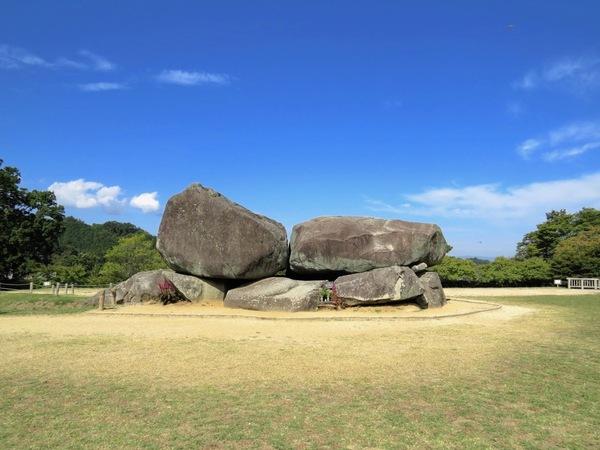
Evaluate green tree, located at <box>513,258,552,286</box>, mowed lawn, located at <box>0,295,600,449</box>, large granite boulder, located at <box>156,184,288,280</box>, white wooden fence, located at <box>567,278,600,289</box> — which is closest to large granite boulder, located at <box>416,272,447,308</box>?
mowed lawn, located at <box>0,295,600,449</box>

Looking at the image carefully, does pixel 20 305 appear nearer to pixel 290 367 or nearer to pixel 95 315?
pixel 95 315

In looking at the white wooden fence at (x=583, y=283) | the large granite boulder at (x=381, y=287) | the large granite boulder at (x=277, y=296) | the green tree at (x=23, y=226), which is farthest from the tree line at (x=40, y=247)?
the white wooden fence at (x=583, y=283)

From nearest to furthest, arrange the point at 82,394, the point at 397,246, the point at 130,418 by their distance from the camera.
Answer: the point at 130,418
the point at 82,394
the point at 397,246

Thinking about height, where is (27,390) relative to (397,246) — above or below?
below

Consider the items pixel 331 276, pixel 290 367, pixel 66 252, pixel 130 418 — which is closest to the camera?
pixel 130 418

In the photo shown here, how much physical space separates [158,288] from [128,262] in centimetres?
1622

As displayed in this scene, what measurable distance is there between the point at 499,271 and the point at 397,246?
62.0 feet

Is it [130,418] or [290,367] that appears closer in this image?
[130,418]

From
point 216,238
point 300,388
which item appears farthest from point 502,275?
point 300,388

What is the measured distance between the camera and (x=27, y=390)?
6715mm

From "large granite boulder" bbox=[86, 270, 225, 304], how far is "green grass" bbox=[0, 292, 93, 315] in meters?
0.86

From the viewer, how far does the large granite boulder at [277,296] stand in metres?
15.6

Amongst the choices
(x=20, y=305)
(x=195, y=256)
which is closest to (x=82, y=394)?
(x=195, y=256)

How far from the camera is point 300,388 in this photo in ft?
22.4
